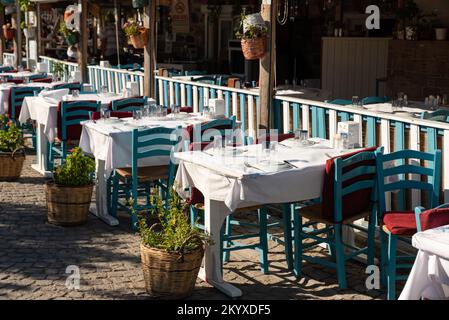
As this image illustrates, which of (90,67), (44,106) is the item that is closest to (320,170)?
(44,106)

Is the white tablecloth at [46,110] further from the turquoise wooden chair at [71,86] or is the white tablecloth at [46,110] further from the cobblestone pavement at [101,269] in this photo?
the cobblestone pavement at [101,269]

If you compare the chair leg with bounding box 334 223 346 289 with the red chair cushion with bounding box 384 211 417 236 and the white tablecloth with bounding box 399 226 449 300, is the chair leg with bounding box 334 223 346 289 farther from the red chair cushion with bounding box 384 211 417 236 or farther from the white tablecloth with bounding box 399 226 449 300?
the white tablecloth with bounding box 399 226 449 300

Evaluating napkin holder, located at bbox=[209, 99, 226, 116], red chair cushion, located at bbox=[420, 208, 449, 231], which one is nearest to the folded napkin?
napkin holder, located at bbox=[209, 99, 226, 116]

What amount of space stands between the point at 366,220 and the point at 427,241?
8.86 ft

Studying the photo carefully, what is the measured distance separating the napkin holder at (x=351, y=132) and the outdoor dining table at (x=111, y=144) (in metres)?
1.77

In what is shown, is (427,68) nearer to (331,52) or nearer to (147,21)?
(331,52)

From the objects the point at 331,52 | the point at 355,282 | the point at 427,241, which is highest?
the point at 331,52

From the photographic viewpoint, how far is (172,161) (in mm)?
7363

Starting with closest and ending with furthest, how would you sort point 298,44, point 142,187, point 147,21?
point 142,187 < point 147,21 < point 298,44

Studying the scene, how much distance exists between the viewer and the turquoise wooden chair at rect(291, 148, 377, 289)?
19.2 ft

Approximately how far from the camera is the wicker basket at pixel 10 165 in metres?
9.45

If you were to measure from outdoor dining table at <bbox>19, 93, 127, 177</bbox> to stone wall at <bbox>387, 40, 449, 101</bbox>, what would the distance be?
A: 474 cm
